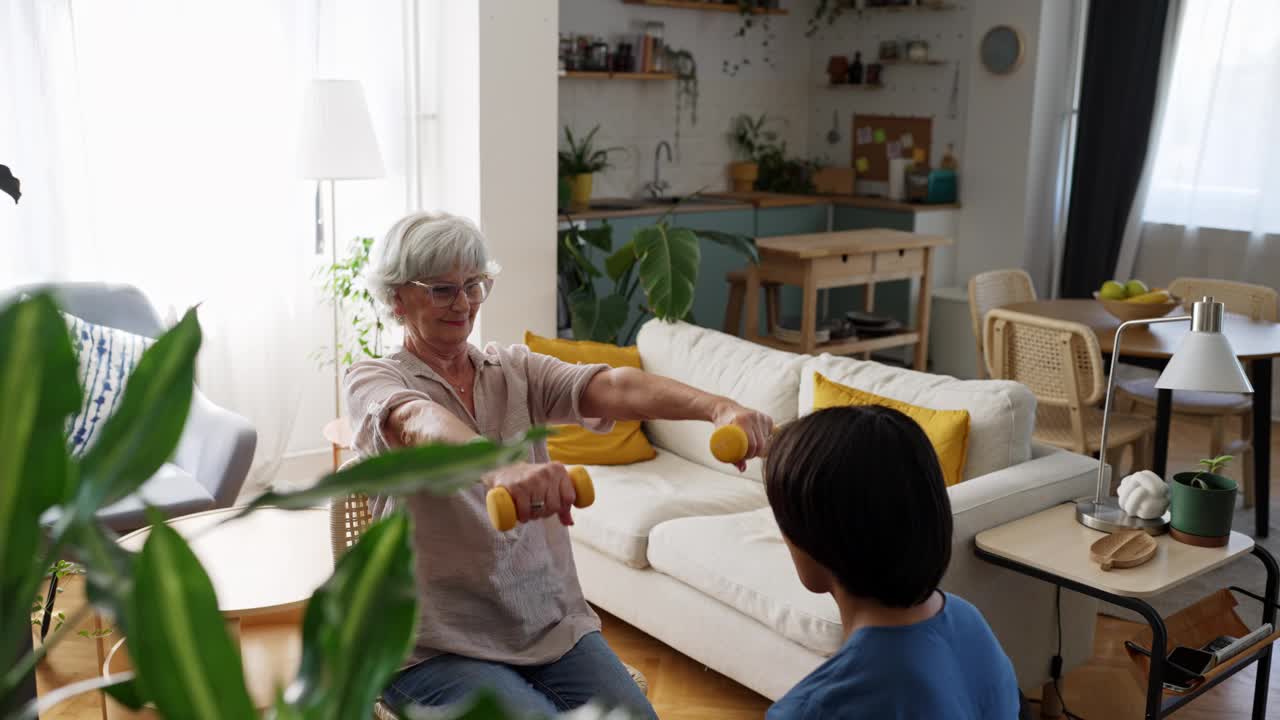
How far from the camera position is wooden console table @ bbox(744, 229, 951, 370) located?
5.26 metres

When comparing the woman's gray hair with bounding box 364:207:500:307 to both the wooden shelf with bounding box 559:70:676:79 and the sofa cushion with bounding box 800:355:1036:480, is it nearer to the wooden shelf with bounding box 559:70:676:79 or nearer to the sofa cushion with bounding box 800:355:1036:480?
the sofa cushion with bounding box 800:355:1036:480

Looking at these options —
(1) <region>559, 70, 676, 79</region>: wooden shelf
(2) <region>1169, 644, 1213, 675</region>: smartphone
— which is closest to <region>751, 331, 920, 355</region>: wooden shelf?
(1) <region>559, 70, 676, 79</region>: wooden shelf

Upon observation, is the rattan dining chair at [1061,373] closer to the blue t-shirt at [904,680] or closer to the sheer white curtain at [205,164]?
the sheer white curtain at [205,164]

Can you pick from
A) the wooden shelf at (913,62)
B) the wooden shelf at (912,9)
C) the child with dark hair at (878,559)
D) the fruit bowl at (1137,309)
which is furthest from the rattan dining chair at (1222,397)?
the child with dark hair at (878,559)

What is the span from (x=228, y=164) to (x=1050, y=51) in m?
4.43

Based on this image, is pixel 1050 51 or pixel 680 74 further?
pixel 680 74

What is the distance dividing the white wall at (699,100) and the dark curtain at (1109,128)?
6.28ft

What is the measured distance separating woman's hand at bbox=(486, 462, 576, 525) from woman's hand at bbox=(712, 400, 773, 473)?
431 millimetres

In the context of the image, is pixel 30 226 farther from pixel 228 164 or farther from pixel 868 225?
pixel 868 225

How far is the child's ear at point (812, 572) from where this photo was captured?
1.31 m

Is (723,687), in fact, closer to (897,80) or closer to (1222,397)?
(1222,397)

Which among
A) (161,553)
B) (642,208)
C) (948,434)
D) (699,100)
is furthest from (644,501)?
(699,100)

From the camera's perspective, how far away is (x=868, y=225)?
22.3ft

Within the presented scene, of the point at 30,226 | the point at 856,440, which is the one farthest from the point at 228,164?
the point at 856,440
